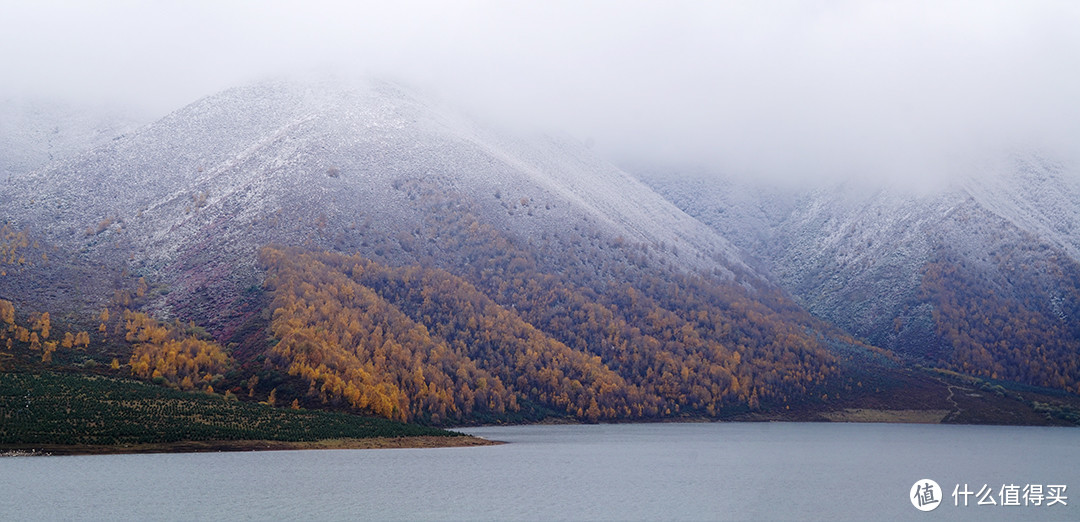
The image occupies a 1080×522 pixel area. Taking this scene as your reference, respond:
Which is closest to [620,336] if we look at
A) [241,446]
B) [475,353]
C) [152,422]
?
A: [475,353]

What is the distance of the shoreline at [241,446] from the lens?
3216 inches

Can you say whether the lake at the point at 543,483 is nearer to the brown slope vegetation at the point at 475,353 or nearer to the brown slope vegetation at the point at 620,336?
the brown slope vegetation at the point at 475,353

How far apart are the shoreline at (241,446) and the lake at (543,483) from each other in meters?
3.17

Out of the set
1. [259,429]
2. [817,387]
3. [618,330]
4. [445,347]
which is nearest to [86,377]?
[259,429]

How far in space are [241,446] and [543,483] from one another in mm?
37767

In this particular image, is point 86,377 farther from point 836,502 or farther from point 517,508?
point 836,502

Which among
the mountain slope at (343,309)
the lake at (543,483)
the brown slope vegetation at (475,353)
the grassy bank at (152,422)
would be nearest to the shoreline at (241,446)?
the grassy bank at (152,422)

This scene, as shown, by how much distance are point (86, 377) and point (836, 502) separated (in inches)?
3577

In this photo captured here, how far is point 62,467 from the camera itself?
239ft

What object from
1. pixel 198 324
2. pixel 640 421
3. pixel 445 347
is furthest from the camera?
pixel 640 421

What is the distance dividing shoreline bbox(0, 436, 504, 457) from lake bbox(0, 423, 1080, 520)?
3.17 meters

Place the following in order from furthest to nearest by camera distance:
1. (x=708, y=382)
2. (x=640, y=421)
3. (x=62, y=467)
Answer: (x=708, y=382)
(x=640, y=421)
(x=62, y=467)

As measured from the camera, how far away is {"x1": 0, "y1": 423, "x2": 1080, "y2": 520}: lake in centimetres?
5862

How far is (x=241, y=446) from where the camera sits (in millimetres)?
93688
